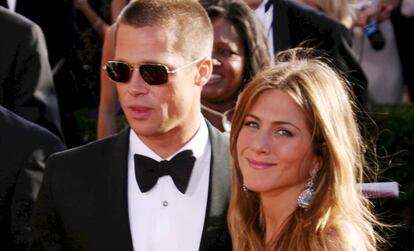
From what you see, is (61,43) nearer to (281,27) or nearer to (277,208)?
(281,27)

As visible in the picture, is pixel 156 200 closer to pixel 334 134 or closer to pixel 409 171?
pixel 334 134

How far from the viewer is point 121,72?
4082mm

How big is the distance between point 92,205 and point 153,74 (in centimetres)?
51

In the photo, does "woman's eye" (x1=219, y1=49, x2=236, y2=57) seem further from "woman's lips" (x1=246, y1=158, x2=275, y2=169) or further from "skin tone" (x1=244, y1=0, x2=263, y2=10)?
"woman's lips" (x1=246, y1=158, x2=275, y2=169)

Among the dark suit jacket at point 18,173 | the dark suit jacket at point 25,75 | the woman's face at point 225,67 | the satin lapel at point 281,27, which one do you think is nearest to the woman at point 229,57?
the woman's face at point 225,67

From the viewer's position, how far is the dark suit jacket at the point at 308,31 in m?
6.11

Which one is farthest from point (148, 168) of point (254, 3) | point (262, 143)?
point (254, 3)

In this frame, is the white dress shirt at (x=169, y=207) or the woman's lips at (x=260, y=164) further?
the white dress shirt at (x=169, y=207)

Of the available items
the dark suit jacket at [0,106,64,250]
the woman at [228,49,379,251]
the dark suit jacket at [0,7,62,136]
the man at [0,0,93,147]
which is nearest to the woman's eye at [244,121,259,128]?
the woman at [228,49,379,251]

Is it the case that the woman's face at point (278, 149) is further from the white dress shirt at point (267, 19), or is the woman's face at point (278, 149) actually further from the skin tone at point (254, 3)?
the skin tone at point (254, 3)

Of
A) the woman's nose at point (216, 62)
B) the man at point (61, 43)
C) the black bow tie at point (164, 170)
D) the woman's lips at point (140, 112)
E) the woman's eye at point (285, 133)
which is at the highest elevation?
the woman's lips at point (140, 112)

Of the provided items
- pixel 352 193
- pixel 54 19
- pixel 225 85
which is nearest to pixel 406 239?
pixel 225 85

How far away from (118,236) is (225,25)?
1.71 m

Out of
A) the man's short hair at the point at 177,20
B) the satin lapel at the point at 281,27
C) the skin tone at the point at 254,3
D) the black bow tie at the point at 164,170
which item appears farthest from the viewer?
the skin tone at the point at 254,3
